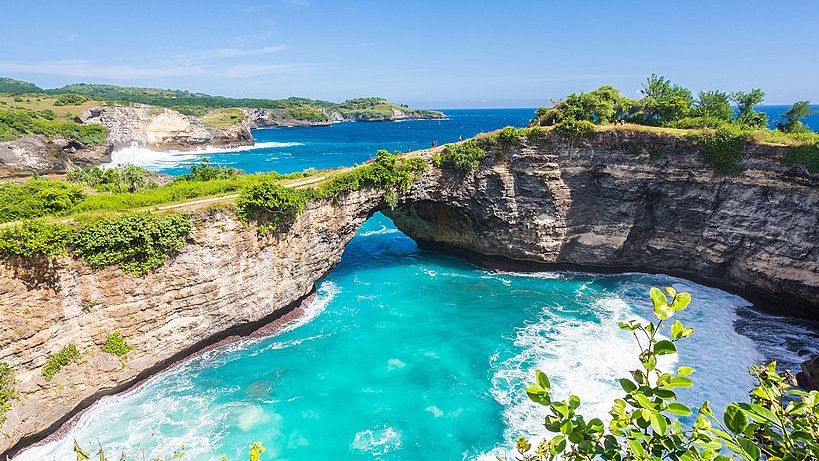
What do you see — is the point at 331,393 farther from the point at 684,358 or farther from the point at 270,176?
the point at 684,358

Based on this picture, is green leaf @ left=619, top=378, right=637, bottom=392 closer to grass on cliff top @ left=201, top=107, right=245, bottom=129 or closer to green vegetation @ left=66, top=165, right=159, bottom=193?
green vegetation @ left=66, top=165, right=159, bottom=193

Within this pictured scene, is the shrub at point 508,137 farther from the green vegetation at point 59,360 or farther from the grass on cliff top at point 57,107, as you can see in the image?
the grass on cliff top at point 57,107

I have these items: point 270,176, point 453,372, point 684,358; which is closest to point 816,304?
point 684,358

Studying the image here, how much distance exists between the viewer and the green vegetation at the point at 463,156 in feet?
116

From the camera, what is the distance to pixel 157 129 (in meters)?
115

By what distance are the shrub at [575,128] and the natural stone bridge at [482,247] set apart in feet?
2.87

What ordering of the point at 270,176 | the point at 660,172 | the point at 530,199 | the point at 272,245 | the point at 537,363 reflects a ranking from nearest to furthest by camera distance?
the point at 537,363
the point at 272,245
the point at 270,176
the point at 660,172
the point at 530,199

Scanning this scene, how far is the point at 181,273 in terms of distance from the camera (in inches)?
957

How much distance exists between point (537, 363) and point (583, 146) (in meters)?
17.7

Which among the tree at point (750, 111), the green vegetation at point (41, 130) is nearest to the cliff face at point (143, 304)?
the tree at point (750, 111)

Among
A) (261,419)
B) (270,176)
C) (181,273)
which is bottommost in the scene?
(261,419)

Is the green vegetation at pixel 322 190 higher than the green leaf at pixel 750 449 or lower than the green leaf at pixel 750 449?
lower

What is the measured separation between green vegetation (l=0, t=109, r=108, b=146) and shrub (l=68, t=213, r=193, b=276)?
67.2 metres

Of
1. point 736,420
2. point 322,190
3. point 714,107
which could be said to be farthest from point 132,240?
point 714,107
